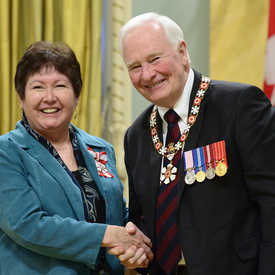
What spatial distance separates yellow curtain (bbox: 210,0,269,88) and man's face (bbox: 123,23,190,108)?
1240 millimetres

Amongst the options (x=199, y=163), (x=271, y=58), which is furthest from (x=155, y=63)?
(x=271, y=58)

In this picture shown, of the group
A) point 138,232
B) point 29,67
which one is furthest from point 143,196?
point 29,67

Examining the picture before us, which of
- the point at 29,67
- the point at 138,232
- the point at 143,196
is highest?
the point at 29,67

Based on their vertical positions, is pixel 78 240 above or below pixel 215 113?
below

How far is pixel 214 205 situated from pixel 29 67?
1043 millimetres

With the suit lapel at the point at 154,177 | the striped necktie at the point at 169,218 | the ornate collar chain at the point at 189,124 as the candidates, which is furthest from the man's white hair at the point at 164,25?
the suit lapel at the point at 154,177

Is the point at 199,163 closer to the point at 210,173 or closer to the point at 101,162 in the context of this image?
the point at 210,173

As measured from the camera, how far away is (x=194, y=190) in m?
2.03

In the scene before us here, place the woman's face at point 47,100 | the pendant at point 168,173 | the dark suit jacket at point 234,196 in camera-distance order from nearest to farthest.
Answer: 1. the dark suit jacket at point 234,196
2. the pendant at point 168,173
3. the woman's face at point 47,100

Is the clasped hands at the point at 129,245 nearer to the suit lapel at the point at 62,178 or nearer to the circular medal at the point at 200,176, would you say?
the suit lapel at the point at 62,178

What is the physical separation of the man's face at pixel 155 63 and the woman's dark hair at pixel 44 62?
1.06 ft

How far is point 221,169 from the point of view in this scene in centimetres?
198

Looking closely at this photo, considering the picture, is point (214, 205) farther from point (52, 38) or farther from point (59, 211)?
point (52, 38)

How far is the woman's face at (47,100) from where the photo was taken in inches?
89.7
